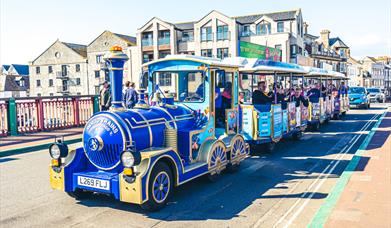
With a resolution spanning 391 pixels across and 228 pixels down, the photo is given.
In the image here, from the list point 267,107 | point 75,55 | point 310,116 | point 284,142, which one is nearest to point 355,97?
point 310,116

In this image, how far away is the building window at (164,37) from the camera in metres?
54.8

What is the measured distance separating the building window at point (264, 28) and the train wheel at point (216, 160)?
4612 cm

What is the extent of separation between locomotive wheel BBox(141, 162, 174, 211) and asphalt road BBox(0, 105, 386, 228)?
5.5 inches

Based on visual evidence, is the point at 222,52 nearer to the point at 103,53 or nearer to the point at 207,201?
the point at 103,53

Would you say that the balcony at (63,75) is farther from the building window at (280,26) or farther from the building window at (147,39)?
the building window at (280,26)

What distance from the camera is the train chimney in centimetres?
580

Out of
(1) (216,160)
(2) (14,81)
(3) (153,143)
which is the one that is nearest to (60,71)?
(2) (14,81)

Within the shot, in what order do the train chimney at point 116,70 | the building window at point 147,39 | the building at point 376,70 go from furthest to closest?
the building at point 376,70 < the building window at point 147,39 < the train chimney at point 116,70

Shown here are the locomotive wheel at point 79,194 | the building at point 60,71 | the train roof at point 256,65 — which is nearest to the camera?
the locomotive wheel at point 79,194

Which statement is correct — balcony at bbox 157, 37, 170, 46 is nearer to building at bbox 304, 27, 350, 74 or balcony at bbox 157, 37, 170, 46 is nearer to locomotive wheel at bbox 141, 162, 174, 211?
building at bbox 304, 27, 350, 74

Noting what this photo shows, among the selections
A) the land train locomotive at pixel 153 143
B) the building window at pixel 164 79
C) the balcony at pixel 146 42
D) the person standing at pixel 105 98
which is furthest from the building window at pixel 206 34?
the land train locomotive at pixel 153 143

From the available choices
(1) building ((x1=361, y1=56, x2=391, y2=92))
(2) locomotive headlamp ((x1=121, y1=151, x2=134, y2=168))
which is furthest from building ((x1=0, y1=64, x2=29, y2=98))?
(1) building ((x1=361, y1=56, x2=391, y2=92))

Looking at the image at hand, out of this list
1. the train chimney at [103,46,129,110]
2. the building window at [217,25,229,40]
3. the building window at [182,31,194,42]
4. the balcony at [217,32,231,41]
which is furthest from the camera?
the building window at [182,31,194,42]

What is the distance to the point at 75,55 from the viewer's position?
66.1 metres
